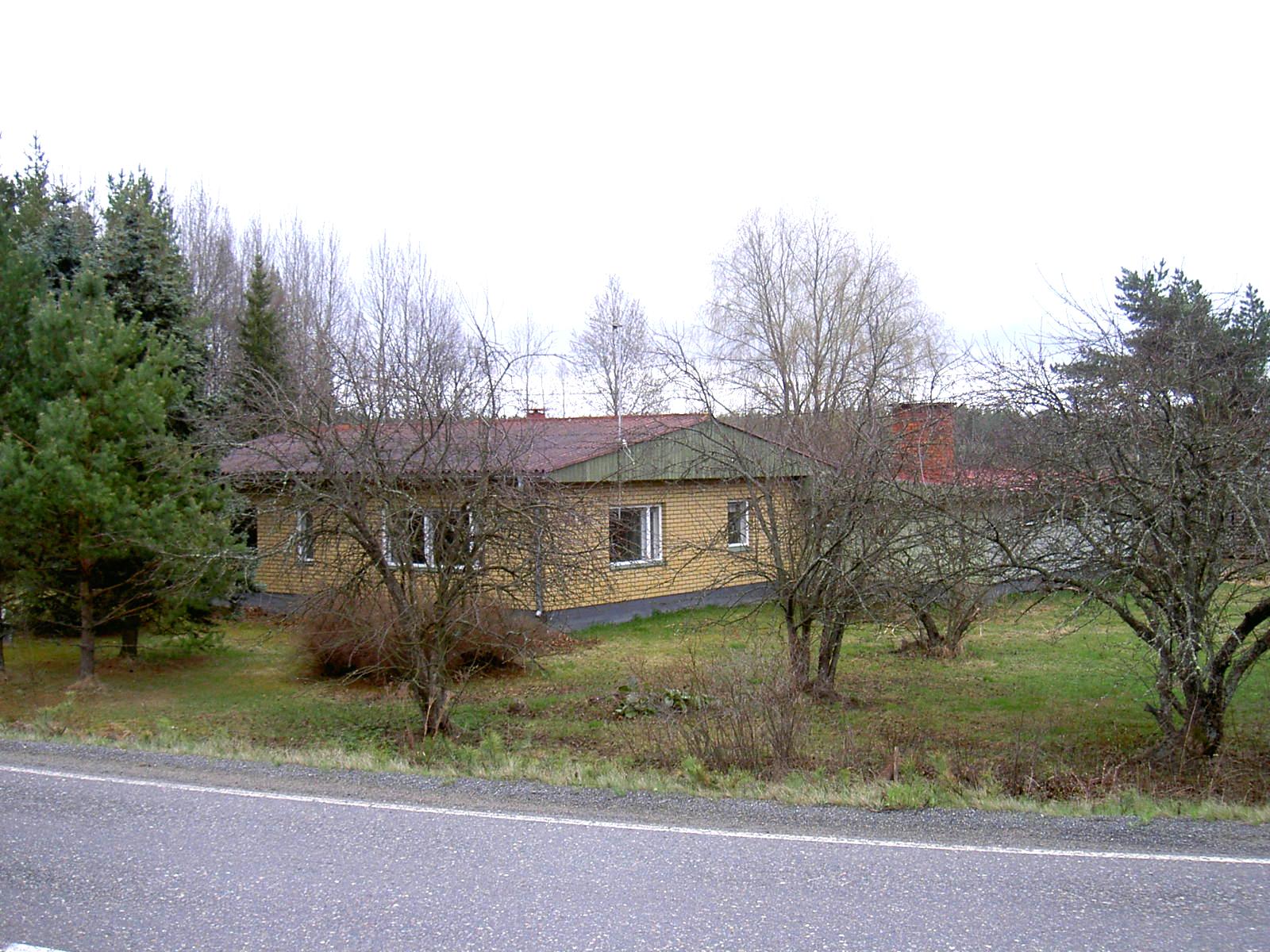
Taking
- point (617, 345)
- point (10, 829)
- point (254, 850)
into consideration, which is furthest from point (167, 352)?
point (617, 345)

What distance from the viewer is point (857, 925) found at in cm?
450

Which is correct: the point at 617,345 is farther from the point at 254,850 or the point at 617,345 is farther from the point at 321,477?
the point at 254,850

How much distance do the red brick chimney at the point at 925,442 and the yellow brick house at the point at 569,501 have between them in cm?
136

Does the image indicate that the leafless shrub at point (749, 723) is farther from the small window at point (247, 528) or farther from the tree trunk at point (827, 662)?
the small window at point (247, 528)

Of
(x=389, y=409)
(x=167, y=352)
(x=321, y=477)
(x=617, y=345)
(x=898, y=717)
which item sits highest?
(x=617, y=345)

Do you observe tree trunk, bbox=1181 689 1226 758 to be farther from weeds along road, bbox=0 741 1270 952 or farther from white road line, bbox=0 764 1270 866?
white road line, bbox=0 764 1270 866

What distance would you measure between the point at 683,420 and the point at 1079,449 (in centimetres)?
1123

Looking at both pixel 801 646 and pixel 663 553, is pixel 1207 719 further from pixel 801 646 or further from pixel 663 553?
pixel 663 553

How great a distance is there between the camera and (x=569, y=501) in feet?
37.5

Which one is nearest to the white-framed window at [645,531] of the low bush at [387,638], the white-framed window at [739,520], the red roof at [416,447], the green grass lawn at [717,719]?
the green grass lawn at [717,719]

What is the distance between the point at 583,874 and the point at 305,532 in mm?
6776

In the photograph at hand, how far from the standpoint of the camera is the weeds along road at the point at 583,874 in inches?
173

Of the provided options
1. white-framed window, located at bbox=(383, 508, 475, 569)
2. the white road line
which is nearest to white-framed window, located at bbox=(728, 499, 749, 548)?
white-framed window, located at bbox=(383, 508, 475, 569)

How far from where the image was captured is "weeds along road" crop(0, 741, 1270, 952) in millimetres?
4402
